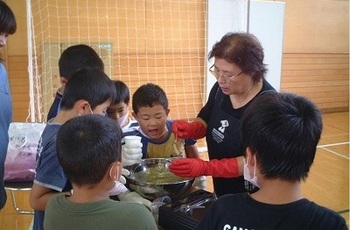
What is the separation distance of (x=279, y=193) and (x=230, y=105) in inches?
29.1

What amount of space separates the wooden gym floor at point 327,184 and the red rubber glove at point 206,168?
0.93 m

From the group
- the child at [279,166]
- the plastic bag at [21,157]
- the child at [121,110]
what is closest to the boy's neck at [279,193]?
the child at [279,166]

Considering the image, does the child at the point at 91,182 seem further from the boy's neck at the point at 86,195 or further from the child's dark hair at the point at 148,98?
the child's dark hair at the point at 148,98

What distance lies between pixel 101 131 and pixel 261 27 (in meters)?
3.76

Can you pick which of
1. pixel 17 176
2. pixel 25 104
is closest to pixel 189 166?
pixel 17 176

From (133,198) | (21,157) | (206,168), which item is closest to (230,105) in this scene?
(206,168)

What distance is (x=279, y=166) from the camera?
2.48 ft

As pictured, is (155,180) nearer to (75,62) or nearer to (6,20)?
(75,62)

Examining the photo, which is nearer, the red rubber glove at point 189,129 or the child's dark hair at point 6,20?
the child's dark hair at point 6,20

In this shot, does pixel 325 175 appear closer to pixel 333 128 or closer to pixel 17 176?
pixel 333 128

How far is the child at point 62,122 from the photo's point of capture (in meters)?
1.08

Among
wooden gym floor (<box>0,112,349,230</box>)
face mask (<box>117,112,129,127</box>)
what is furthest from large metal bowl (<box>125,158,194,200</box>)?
wooden gym floor (<box>0,112,349,230</box>)

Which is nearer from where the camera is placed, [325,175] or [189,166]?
[189,166]

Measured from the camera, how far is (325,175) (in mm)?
3312
